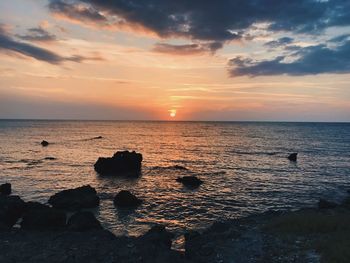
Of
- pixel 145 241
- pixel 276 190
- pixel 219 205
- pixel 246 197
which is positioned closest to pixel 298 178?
pixel 276 190

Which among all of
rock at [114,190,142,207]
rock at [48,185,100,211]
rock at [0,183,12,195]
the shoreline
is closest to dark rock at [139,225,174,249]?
the shoreline

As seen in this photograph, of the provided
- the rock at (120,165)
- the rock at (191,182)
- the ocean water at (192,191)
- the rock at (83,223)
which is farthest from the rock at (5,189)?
the rock at (191,182)

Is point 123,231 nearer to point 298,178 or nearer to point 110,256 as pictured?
point 110,256

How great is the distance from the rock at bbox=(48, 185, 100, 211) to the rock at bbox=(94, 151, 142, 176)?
2093 cm

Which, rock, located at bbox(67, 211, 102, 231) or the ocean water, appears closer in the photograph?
rock, located at bbox(67, 211, 102, 231)

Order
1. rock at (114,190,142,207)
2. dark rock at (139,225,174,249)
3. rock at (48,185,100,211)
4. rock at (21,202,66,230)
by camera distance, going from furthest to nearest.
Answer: rock at (114,190,142,207) < rock at (48,185,100,211) < rock at (21,202,66,230) < dark rock at (139,225,174,249)

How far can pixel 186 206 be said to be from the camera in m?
33.3

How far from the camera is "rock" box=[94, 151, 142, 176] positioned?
182ft

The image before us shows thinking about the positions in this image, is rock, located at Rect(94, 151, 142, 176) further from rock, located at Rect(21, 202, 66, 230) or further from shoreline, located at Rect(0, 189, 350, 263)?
shoreline, located at Rect(0, 189, 350, 263)

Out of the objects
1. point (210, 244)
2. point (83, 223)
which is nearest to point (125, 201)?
point (83, 223)

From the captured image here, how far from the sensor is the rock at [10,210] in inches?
1026

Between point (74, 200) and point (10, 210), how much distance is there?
6890 millimetres

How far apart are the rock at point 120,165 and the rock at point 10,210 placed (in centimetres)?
2699

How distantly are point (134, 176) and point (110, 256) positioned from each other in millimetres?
36249
